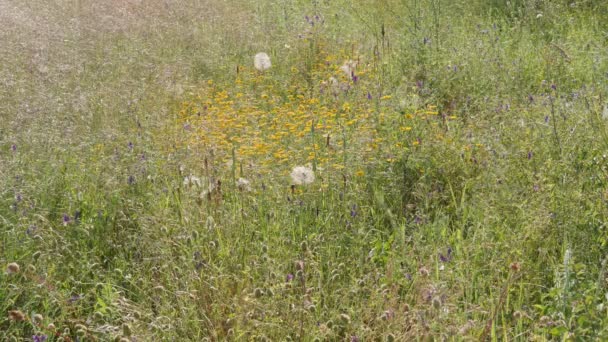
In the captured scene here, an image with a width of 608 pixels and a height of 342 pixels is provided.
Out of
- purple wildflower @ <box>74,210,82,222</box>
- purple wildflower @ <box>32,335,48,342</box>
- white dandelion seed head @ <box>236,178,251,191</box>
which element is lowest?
purple wildflower @ <box>74,210,82,222</box>

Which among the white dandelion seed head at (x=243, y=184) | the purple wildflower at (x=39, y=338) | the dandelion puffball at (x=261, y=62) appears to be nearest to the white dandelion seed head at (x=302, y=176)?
the white dandelion seed head at (x=243, y=184)

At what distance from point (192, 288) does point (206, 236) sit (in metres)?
0.21

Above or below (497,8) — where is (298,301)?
below

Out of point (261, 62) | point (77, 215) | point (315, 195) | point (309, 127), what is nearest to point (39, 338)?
point (77, 215)

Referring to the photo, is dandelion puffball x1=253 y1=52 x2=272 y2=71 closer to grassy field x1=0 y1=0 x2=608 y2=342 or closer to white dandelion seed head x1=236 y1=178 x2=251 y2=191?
grassy field x1=0 y1=0 x2=608 y2=342

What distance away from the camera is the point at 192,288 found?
2.20m

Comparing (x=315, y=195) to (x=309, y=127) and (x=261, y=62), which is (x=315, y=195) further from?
(x=261, y=62)

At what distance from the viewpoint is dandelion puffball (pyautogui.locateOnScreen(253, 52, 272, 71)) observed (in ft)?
18.0

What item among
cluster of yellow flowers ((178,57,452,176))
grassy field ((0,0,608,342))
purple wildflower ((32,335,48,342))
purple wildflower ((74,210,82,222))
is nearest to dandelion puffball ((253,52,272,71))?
grassy field ((0,0,608,342))

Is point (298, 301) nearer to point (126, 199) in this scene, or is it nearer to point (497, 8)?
point (126, 199)

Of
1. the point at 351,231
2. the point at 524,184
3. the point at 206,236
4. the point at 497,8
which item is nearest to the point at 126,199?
the point at 206,236

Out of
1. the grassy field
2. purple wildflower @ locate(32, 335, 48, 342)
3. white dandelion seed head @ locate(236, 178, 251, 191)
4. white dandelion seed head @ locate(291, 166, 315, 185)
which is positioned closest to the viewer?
purple wildflower @ locate(32, 335, 48, 342)

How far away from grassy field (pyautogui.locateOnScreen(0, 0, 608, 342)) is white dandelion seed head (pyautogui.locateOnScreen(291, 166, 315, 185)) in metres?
0.01

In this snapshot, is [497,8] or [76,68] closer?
[76,68]
